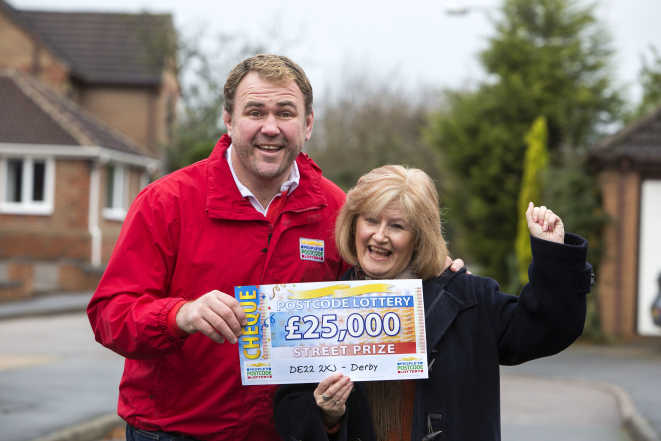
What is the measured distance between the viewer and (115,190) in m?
31.5

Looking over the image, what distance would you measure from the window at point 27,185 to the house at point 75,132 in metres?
0.03

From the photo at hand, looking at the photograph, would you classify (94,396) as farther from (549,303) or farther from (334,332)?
(549,303)

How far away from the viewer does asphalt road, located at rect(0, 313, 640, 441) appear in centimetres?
846

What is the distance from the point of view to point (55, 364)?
40.5ft

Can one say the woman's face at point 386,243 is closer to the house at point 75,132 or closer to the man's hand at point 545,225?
the man's hand at point 545,225

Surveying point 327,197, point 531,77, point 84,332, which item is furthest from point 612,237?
point 327,197

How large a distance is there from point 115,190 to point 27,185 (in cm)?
337

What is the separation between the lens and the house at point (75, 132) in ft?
94.1

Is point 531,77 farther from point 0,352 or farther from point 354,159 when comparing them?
point 354,159

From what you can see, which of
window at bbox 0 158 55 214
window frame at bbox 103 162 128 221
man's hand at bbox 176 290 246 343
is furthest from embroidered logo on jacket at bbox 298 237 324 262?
window frame at bbox 103 162 128 221

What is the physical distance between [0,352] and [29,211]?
15925 mm

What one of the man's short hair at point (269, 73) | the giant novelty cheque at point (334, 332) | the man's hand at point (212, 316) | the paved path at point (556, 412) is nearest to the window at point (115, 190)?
the paved path at point (556, 412)

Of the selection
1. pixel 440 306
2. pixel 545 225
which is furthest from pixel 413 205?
pixel 545 225

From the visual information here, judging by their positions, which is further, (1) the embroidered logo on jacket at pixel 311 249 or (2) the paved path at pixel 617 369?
(2) the paved path at pixel 617 369
